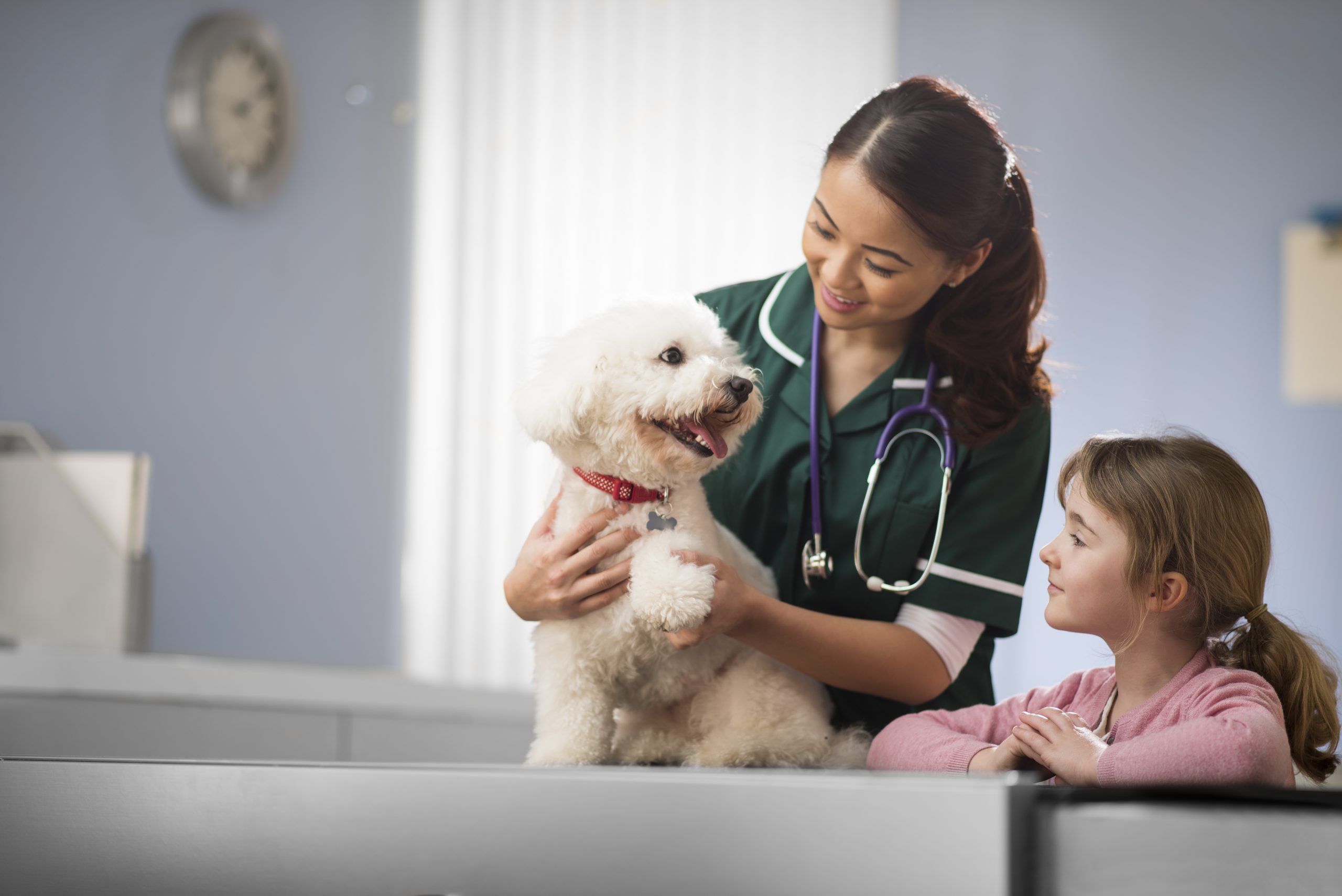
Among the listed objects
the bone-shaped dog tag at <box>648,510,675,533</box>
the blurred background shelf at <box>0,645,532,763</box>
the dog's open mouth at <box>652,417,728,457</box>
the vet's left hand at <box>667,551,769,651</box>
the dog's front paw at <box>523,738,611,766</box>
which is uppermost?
the dog's open mouth at <box>652,417,728,457</box>

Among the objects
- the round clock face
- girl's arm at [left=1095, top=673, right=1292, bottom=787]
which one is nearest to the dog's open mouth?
girl's arm at [left=1095, top=673, right=1292, bottom=787]

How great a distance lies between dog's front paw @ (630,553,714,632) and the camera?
2.64 ft

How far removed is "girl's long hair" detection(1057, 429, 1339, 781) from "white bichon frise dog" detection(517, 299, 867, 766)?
300mm

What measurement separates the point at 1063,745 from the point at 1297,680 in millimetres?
166

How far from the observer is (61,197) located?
2.34m

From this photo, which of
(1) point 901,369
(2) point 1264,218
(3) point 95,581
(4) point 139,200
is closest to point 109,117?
(4) point 139,200

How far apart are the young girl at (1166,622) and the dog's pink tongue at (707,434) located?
0.88 ft

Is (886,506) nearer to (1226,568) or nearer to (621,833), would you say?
(1226,568)

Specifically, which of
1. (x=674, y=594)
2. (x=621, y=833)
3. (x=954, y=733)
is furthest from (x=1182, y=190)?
(x=621, y=833)

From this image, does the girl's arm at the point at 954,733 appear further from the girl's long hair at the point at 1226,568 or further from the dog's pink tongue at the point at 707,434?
the dog's pink tongue at the point at 707,434

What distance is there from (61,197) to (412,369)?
840mm

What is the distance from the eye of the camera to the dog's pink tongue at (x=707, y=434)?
871mm

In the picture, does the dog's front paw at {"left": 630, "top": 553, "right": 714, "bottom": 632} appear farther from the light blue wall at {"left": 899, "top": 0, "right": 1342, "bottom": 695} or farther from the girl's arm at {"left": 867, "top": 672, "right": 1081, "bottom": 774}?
the light blue wall at {"left": 899, "top": 0, "right": 1342, "bottom": 695}

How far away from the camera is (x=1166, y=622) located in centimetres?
75
